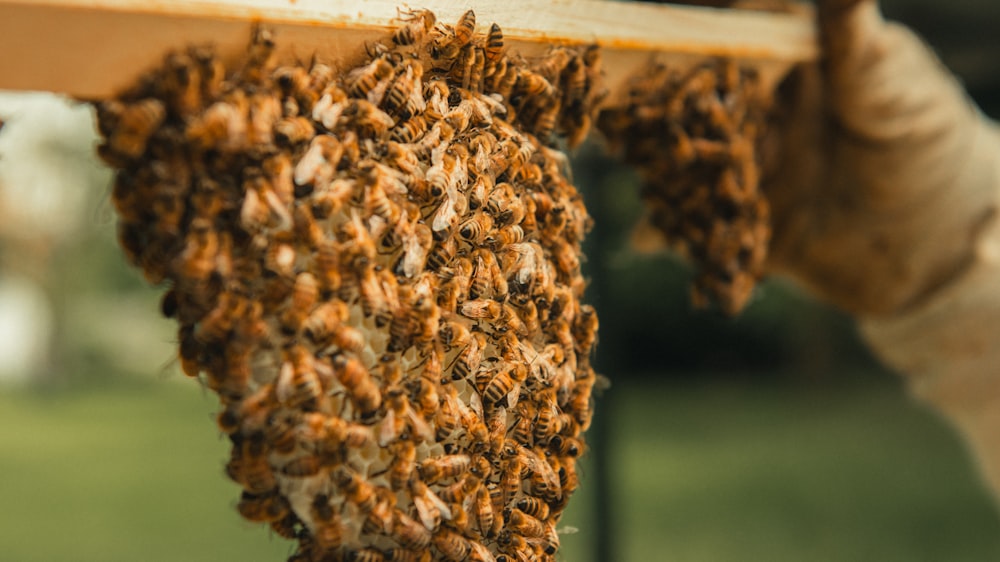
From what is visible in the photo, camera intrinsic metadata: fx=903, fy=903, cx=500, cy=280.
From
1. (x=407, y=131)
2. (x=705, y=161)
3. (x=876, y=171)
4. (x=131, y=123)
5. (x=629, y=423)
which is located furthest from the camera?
(x=629, y=423)

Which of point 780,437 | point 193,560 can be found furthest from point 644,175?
point 780,437

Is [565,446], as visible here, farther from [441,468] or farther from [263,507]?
[263,507]

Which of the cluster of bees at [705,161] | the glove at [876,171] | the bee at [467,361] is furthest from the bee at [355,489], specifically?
the glove at [876,171]

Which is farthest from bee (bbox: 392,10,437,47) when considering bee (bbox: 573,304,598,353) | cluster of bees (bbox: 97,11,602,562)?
bee (bbox: 573,304,598,353)

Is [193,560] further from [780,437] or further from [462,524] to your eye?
[462,524]

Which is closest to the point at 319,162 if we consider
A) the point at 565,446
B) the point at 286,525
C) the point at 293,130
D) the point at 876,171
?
the point at 293,130
